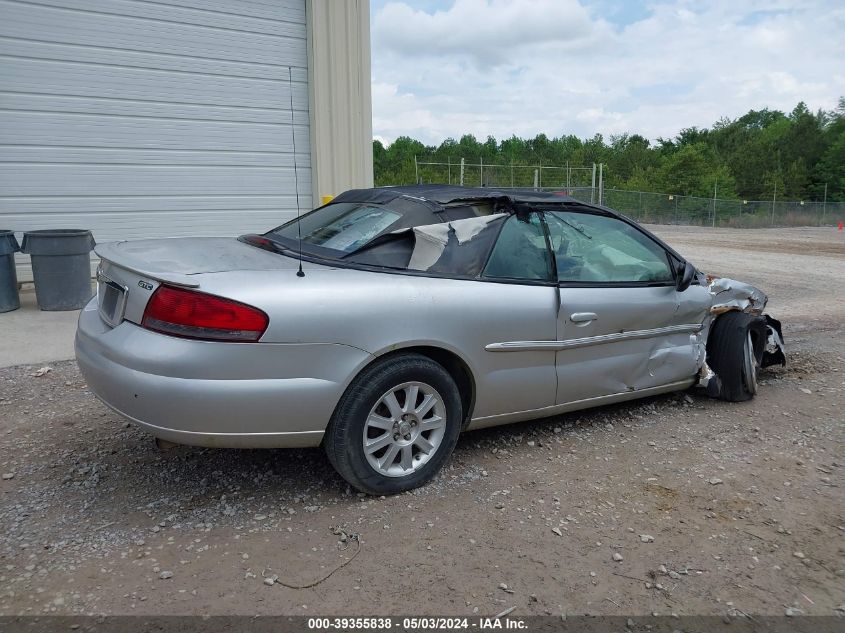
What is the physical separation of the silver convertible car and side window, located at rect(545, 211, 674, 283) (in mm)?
10

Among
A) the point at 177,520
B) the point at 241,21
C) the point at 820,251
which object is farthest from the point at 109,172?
the point at 820,251

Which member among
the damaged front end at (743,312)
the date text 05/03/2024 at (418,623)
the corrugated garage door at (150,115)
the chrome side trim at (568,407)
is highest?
the corrugated garage door at (150,115)

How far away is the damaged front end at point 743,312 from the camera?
190 inches

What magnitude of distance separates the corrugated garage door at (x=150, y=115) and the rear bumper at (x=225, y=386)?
591 centimetres

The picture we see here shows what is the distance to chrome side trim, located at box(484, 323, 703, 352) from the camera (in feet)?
12.0

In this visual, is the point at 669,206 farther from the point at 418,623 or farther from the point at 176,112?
the point at 418,623

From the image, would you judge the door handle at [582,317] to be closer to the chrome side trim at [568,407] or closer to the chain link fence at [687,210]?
the chrome side trim at [568,407]

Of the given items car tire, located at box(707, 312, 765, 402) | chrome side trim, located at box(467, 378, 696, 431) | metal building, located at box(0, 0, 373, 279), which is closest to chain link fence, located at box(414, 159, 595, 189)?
metal building, located at box(0, 0, 373, 279)

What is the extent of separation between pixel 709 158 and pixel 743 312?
62786mm

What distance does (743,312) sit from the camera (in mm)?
5035

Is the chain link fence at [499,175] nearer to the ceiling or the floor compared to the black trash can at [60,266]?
nearer to the ceiling

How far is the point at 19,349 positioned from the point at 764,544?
5849 mm

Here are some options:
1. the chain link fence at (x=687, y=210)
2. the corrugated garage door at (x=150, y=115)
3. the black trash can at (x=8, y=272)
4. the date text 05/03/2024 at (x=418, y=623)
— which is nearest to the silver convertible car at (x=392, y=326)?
the date text 05/03/2024 at (x=418, y=623)

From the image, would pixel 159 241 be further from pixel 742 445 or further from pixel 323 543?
pixel 742 445
